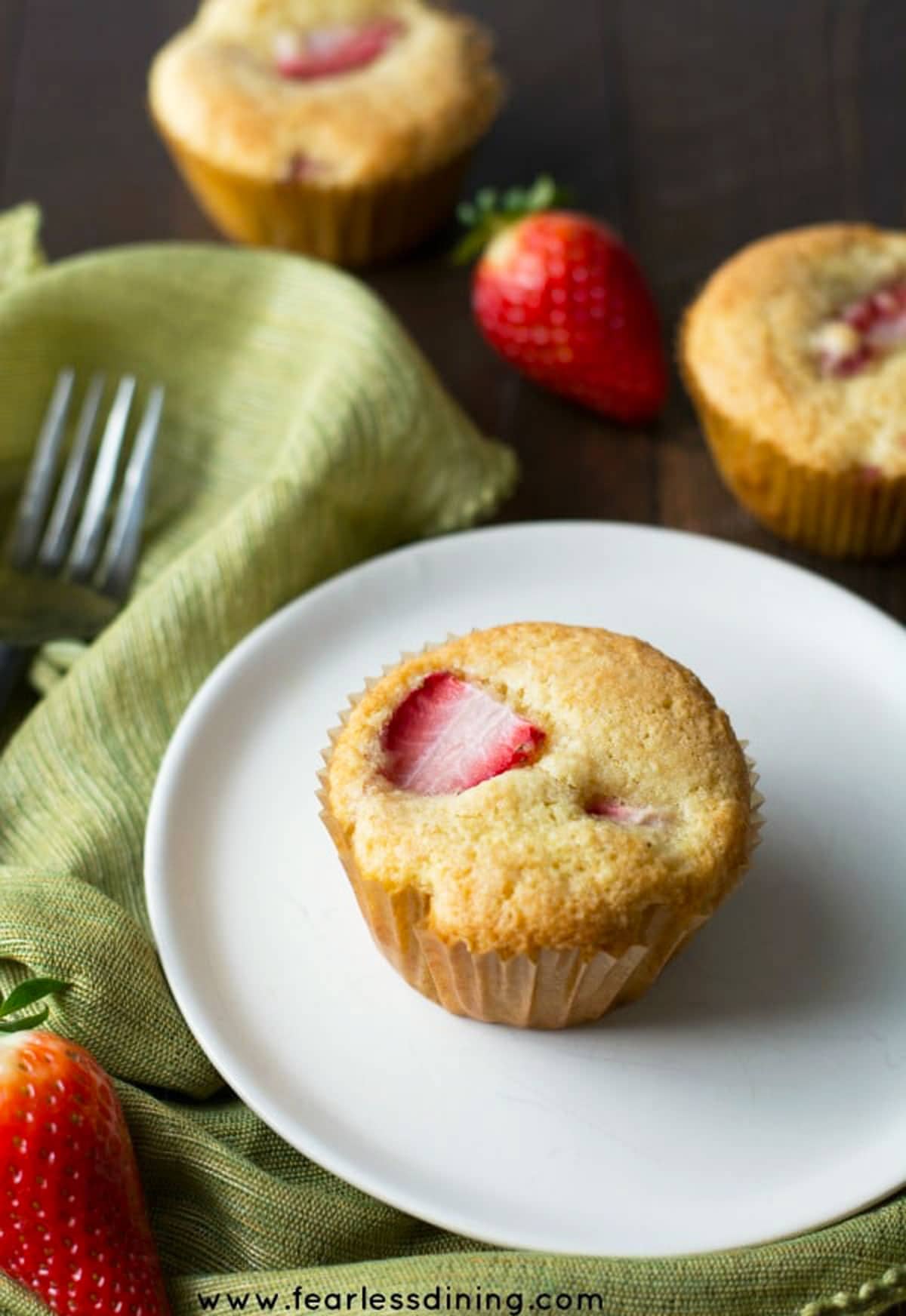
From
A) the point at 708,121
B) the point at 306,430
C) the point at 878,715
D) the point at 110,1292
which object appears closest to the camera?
the point at 110,1292

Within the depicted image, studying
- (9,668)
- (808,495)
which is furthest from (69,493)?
(808,495)

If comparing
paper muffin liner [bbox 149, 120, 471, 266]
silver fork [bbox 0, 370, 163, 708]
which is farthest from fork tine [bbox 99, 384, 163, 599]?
paper muffin liner [bbox 149, 120, 471, 266]

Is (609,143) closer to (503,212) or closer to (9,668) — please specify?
(503,212)

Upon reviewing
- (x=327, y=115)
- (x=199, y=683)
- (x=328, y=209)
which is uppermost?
(x=327, y=115)

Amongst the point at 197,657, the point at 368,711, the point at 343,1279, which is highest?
the point at 368,711

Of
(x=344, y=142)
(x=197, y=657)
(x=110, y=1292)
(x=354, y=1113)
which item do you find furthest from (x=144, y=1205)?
(x=344, y=142)

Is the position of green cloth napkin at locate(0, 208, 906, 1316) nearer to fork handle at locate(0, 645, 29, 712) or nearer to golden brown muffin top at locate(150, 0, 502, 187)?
fork handle at locate(0, 645, 29, 712)

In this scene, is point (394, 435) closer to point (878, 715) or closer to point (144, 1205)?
point (878, 715)
